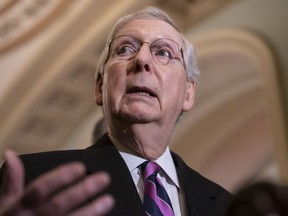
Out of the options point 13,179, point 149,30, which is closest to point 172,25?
point 149,30

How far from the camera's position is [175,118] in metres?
1.65

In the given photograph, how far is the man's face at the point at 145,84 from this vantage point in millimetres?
1540

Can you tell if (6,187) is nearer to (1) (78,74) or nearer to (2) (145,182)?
(2) (145,182)

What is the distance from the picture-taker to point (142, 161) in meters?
1.50

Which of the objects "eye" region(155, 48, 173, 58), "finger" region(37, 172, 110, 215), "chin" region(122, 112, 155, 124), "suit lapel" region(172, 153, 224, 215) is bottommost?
"suit lapel" region(172, 153, 224, 215)

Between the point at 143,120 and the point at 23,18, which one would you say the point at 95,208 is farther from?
the point at 23,18

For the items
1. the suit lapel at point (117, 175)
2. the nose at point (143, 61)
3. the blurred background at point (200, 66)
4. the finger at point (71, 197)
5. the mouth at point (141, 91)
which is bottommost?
the blurred background at point (200, 66)

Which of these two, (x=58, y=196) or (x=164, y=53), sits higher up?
(x=58, y=196)

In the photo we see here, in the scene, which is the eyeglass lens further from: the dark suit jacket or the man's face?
the dark suit jacket

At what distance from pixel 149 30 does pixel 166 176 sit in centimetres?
44

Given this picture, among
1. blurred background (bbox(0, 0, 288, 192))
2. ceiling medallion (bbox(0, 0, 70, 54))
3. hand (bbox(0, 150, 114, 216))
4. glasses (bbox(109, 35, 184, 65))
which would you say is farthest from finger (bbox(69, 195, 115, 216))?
ceiling medallion (bbox(0, 0, 70, 54))

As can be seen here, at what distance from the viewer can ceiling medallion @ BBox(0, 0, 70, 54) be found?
210 inches

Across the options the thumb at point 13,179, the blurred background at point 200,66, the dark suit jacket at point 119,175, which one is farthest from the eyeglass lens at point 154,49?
the blurred background at point 200,66

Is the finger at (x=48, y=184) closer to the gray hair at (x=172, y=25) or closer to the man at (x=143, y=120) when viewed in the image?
the man at (x=143, y=120)
